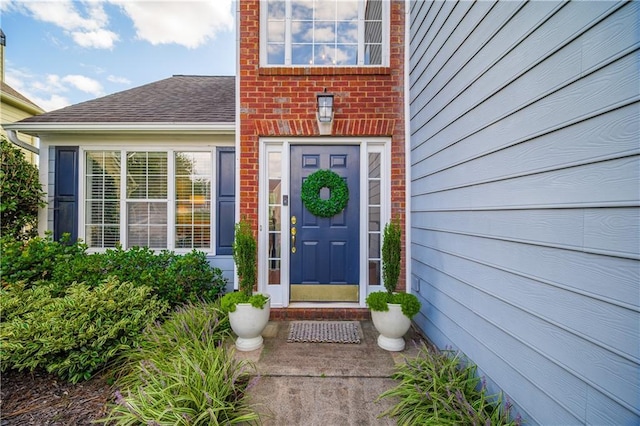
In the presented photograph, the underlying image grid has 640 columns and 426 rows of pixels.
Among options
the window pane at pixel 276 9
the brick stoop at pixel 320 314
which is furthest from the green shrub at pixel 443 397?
the window pane at pixel 276 9

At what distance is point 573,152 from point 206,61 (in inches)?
298

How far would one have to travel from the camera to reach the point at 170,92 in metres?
4.87

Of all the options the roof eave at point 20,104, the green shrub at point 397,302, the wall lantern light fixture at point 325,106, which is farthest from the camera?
the roof eave at point 20,104

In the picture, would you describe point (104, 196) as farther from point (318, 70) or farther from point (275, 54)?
point (318, 70)

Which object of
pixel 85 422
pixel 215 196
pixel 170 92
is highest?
pixel 170 92

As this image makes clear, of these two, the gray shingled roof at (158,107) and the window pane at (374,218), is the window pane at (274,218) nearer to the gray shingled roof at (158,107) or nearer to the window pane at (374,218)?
the window pane at (374,218)

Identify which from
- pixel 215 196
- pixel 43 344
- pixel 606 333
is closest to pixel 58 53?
pixel 215 196

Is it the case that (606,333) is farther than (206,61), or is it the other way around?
(206,61)

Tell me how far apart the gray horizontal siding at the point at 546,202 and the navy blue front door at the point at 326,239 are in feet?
4.02

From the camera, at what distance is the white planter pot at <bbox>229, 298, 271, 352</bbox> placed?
8.48ft

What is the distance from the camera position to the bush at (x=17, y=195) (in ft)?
12.2

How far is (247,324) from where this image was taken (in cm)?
259

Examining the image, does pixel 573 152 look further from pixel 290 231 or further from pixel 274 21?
pixel 274 21

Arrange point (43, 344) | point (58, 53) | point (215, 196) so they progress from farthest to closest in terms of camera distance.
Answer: point (58, 53) → point (215, 196) → point (43, 344)
